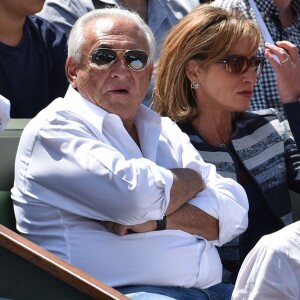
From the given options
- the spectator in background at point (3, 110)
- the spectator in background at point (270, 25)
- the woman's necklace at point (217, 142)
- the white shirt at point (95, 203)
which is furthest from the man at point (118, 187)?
the spectator in background at point (270, 25)

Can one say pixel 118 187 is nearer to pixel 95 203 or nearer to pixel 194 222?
pixel 95 203

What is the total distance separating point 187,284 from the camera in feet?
10.4

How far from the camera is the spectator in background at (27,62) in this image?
390 centimetres

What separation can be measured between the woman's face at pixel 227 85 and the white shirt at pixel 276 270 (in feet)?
5.02

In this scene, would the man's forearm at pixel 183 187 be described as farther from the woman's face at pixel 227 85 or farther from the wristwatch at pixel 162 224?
the woman's face at pixel 227 85

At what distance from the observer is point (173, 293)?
10.2 feet

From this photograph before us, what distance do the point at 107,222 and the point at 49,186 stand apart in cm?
23

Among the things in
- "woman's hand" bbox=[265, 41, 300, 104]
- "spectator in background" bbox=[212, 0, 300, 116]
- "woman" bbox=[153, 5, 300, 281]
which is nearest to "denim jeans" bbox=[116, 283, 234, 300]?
"woman" bbox=[153, 5, 300, 281]

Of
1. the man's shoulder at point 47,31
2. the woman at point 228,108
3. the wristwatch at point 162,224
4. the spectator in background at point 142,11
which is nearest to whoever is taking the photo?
the wristwatch at point 162,224

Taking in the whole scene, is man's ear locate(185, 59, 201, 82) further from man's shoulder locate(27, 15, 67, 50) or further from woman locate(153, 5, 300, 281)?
man's shoulder locate(27, 15, 67, 50)

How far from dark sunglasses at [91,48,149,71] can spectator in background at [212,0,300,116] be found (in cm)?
114

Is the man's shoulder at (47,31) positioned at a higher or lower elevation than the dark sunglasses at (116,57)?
lower

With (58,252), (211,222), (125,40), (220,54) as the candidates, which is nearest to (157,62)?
(220,54)

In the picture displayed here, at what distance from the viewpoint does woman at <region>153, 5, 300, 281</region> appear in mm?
3838
